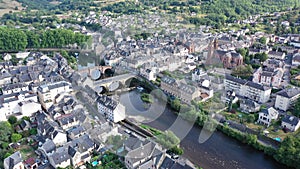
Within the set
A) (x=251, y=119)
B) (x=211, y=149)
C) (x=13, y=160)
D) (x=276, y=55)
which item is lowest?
(x=211, y=149)

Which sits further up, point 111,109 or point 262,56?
point 262,56

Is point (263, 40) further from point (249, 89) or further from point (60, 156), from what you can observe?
point (60, 156)

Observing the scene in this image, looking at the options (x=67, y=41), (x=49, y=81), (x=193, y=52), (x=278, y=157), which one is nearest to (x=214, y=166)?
(x=278, y=157)

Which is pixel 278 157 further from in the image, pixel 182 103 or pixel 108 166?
pixel 108 166

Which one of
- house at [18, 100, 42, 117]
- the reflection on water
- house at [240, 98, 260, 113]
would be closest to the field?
the reflection on water

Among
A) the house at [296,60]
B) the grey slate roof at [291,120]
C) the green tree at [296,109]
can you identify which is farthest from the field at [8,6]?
the grey slate roof at [291,120]

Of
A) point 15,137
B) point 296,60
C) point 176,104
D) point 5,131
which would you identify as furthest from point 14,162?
point 296,60
